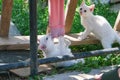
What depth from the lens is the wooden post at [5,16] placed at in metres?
3.93

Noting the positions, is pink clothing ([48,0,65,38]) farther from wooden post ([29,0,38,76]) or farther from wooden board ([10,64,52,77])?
wooden post ([29,0,38,76])

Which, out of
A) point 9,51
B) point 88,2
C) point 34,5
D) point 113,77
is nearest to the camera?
point 113,77

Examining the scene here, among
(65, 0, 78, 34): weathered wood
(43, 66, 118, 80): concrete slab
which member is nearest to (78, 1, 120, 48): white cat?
(65, 0, 78, 34): weathered wood

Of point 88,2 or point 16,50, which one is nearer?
point 16,50

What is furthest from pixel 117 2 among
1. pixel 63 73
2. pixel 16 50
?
pixel 63 73

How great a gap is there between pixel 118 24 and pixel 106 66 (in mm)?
1011

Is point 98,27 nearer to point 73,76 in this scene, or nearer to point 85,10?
point 85,10

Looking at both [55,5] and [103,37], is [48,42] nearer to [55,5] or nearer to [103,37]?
[55,5]

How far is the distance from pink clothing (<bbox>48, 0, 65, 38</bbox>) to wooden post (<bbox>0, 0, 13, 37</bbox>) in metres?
0.58

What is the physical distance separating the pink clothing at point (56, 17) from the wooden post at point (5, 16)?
1.91ft

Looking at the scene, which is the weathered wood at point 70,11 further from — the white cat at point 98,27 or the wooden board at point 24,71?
the wooden board at point 24,71

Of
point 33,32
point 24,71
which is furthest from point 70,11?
point 33,32

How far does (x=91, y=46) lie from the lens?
4.45m

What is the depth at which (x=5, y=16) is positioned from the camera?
3.99 m
